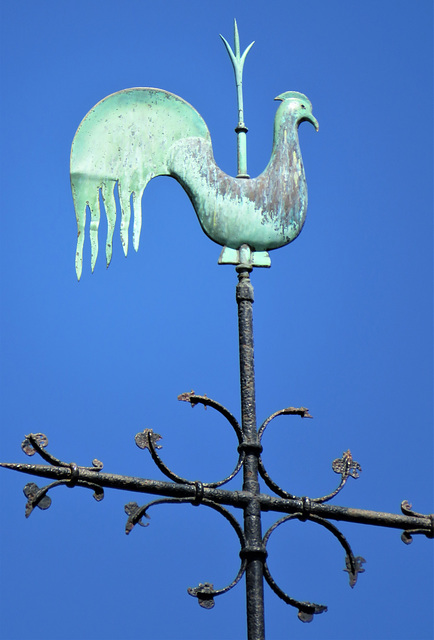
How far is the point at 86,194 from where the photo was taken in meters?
5.98

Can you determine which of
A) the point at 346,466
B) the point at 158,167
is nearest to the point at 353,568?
the point at 346,466

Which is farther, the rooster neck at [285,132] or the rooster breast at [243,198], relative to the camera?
the rooster neck at [285,132]

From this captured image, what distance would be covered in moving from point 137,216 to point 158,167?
0.23m

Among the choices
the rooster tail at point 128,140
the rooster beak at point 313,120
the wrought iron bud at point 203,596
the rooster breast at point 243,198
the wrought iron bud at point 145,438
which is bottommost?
the wrought iron bud at point 203,596

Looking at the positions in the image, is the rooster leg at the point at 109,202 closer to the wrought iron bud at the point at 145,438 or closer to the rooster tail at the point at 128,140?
the rooster tail at the point at 128,140

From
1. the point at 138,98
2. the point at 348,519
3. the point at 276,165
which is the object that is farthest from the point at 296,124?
the point at 348,519

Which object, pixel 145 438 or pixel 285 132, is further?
pixel 285 132

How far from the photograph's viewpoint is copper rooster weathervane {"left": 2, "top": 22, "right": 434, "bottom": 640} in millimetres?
5086

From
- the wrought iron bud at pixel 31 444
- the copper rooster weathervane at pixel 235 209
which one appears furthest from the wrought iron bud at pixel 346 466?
the wrought iron bud at pixel 31 444

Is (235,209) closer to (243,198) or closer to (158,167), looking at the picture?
(243,198)

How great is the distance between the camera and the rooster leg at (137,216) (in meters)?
6.04

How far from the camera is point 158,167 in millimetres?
6020

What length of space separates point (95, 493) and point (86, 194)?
1511mm

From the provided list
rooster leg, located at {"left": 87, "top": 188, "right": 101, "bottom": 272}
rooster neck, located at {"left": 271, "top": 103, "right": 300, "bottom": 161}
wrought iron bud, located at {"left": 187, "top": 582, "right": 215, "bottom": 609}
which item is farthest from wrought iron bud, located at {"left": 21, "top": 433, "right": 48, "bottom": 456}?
rooster neck, located at {"left": 271, "top": 103, "right": 300, "bottom": 161}
